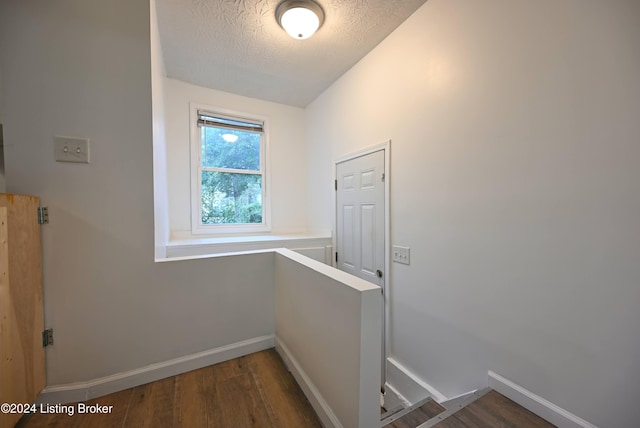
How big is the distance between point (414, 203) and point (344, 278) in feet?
3.35

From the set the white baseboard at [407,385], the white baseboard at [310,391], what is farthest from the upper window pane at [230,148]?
the white baseboard at [407,385]

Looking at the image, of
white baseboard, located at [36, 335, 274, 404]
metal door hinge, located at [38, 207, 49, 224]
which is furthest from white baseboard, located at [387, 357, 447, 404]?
metal door hinge, located at [38, 207, 49, 224]

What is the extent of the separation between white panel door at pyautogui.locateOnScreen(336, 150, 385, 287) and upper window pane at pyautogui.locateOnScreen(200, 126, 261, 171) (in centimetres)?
127

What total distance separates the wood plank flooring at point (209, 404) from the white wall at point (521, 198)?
1.04 m

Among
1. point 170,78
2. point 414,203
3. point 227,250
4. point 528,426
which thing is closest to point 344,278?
point 414,203

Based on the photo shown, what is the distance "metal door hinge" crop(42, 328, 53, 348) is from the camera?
131 centimetres

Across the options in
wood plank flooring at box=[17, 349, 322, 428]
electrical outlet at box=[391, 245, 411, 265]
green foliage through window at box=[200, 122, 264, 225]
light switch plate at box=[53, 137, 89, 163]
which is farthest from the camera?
green foliage through window at box=[200, 122, 264, 225]

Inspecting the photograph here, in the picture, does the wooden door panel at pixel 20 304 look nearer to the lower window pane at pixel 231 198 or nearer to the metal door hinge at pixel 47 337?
the metal door hinge at pixel 47 337

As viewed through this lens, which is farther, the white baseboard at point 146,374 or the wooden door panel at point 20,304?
the white baseboard at point 146,374

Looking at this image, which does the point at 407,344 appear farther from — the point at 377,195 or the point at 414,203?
the point at 377,195

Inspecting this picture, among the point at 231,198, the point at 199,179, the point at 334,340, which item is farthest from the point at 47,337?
the point at 231,198

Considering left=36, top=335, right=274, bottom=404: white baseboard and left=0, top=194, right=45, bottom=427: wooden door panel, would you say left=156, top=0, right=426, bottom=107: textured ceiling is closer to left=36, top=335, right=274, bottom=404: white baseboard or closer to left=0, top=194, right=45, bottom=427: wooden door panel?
left=0, top=194, right=45, bottom=427: wooden door panel

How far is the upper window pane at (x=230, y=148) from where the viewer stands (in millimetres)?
2998

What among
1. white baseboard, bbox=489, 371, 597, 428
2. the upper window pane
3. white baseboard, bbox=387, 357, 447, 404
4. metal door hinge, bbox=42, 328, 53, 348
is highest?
the upper window pane
